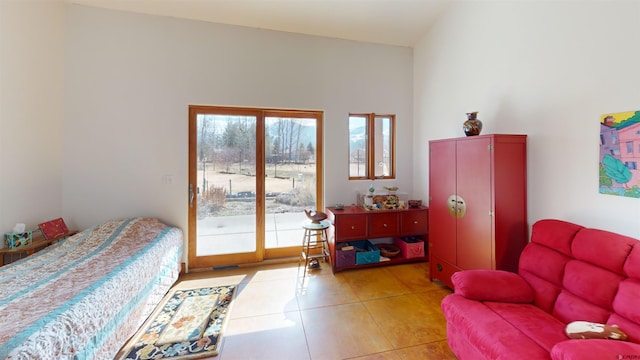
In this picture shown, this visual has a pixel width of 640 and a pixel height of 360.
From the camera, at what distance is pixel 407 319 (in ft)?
7.59

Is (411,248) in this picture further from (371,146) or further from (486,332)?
(486,332)

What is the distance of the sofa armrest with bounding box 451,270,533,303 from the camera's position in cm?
184

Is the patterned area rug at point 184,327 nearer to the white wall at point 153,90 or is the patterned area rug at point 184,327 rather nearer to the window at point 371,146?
the white wall at point 153,90

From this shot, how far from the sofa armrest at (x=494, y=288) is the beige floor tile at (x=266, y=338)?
1304 millimetres

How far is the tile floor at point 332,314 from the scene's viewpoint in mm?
1943

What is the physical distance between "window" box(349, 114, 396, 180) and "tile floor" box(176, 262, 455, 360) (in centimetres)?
145

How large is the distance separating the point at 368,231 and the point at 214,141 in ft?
8.01

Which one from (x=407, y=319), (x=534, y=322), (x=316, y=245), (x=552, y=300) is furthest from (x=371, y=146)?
(x=534, y=322)

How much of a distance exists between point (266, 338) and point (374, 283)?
4.78ft

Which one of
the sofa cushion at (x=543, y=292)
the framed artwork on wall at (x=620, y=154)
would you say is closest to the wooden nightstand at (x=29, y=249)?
the sofa cushion at (x=543, y=292)

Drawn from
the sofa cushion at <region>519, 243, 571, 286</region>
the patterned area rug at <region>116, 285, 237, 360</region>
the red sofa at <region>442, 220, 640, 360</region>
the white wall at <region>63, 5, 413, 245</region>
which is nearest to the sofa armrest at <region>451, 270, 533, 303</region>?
the red sofa at <region>442, 220, 640, 360</region>

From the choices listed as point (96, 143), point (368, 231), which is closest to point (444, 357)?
point (368, 231)

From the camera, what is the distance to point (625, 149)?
1.75 m

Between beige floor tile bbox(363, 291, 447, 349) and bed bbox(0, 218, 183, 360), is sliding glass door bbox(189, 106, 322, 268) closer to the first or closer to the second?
bed bbox(0, 218, 183, 360)
